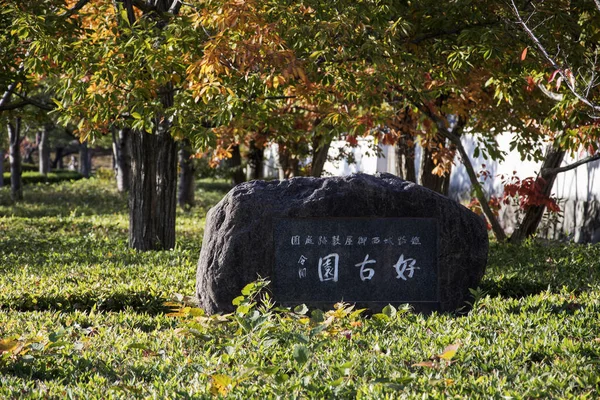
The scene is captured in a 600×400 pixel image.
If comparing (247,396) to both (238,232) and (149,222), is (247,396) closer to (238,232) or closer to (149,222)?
(238,232)

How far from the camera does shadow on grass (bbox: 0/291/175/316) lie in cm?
648

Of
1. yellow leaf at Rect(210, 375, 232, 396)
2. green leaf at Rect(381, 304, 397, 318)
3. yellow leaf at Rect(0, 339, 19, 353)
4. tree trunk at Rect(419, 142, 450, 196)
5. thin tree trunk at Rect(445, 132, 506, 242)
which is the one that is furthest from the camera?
tree trunk at Rect(419, 142, 450, 196)

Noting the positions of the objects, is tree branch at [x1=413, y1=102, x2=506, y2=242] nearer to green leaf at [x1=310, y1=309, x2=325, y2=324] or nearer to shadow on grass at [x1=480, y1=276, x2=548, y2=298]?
shadow on grass at [x1=480, y1=276, x2=548, y2=298]

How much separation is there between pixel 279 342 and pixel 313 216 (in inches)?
62.9

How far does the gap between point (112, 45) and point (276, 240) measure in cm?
314

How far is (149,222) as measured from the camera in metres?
9.54

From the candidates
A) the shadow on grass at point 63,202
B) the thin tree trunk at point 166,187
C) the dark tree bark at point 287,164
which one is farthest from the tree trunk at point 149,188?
the dark tree bark at point 287,164

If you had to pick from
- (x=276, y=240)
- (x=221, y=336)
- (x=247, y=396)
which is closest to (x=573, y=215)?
(x=276, y=240)

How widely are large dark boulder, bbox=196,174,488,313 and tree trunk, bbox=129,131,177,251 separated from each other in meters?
3.34

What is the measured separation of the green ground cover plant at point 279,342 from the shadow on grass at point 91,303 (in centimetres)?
1

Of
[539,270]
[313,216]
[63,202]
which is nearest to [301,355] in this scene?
[313,216]

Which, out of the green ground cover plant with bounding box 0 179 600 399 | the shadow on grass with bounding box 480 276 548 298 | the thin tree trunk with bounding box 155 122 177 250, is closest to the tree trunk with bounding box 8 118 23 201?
the thin tree trunk with bounding box 155 122 177 250

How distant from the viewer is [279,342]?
483 cm

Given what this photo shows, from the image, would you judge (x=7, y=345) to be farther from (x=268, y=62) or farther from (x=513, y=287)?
(x=513, y=287)
